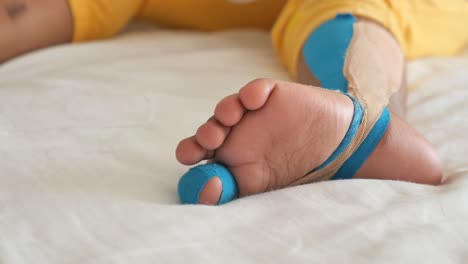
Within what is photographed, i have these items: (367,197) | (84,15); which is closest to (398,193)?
(367,197)

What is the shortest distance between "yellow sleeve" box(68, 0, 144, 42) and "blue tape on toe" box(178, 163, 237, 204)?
0.56 m

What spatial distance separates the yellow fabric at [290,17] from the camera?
884mm

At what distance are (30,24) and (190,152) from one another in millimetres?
541

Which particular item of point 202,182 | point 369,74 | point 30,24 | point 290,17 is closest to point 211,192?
point 202,182

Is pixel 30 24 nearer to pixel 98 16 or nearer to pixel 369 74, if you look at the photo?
pixel 98 16

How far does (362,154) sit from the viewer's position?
657 millimetres

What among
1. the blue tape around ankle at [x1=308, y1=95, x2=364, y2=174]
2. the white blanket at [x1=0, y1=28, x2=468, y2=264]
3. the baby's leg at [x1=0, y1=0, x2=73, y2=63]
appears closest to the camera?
the white blanket at [x1=0, y1=28, x2=468, y2=264]

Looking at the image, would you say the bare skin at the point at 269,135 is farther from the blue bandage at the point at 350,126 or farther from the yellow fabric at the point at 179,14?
the yellow fabric at the point at 179,14

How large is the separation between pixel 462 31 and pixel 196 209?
0.65m

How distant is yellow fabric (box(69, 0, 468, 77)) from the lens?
0.88m

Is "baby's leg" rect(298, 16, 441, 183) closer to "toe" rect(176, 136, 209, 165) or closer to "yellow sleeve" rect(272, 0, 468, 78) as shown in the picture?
"yellow sleeve" rect(272, 0, 468, 78)

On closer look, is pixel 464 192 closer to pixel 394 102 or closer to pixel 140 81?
pixel 394 102

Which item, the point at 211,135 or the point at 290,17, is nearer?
the point at 211,135

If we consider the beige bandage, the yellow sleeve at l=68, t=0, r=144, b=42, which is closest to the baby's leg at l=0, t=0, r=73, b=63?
the yellow sleeve at l=68, t=0, r=144, b=42
